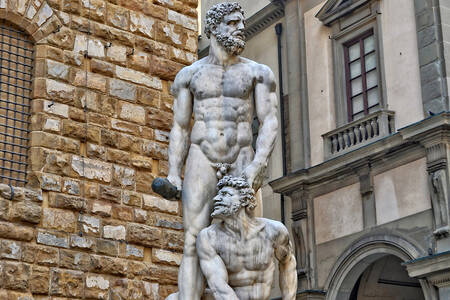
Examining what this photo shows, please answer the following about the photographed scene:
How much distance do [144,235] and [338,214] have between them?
10112 mm

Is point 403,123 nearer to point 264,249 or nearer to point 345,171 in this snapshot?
point 345,171

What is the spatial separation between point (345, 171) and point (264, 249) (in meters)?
13.1

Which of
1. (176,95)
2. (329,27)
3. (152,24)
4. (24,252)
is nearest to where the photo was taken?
(176,95)

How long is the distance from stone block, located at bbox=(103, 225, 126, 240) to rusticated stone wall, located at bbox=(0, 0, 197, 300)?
0.04 feet

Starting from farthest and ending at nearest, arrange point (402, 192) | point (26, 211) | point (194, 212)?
point (402, 192) < point (26, 211) < point (194, 212)

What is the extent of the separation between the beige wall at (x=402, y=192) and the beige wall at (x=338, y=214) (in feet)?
2.21

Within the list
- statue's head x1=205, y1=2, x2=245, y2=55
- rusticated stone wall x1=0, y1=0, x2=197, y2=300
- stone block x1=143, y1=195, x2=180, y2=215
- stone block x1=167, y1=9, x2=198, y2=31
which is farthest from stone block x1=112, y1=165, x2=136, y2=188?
statue's head x1=205, y1=2, x2=245, y2=55

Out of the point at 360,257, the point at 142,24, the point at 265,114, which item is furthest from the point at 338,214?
the point at 265,114

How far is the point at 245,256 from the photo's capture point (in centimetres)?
721

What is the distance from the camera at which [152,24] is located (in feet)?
38.3

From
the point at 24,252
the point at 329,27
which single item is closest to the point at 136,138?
the point at 24,252

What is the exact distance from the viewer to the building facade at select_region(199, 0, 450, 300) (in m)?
18.0

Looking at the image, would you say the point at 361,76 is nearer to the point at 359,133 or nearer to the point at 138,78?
the point at 359,133

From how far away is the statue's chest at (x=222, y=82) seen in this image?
306 inches
